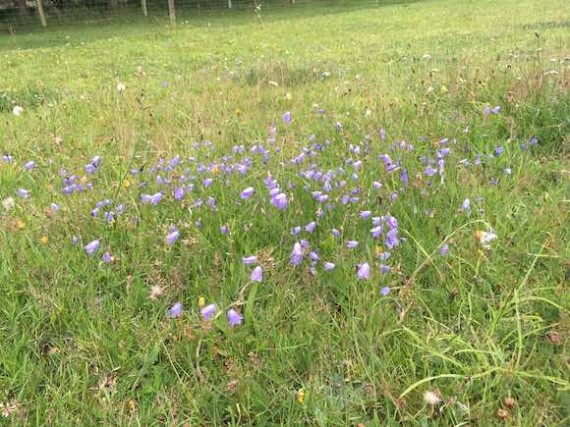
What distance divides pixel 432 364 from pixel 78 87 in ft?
24.8

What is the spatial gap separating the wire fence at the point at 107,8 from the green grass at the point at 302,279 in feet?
70.9

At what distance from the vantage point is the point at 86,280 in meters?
2.33

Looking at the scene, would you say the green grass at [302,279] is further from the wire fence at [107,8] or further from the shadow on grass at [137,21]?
the wire fence at [107,8]

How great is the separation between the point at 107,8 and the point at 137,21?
17.0 feet

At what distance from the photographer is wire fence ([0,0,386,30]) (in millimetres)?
24406

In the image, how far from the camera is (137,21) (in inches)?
891

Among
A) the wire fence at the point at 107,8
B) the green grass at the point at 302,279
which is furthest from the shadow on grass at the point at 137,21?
the green grass at the point at 302,279

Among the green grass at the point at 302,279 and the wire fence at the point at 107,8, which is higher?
the green grass at the point at 302,279

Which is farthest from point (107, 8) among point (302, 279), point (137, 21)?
point (302, 279)

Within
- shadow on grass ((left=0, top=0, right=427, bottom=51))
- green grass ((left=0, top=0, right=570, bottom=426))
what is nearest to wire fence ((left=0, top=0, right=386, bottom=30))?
shadow on grass ((left=0, top=0, right=427, bottom=51))

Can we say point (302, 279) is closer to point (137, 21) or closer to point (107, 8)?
point (137, 21)

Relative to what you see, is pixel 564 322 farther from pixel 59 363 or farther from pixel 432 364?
pixel 59 363

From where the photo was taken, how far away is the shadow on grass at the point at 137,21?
1806 cm

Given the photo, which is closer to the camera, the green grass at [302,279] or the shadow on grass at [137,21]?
the green grass at [302,279]
